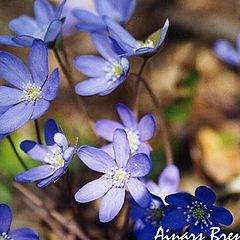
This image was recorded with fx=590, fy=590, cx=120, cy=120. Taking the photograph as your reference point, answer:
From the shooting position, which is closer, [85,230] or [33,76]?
[33,76]

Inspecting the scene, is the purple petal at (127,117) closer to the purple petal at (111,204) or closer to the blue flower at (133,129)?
the blue flower at (133,129)

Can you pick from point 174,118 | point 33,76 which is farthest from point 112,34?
point 174,118

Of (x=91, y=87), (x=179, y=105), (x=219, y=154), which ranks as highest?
(x=91, y=87)

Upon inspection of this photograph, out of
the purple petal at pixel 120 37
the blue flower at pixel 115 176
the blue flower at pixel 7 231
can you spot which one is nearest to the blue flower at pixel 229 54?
the purple petal at pixel 120 37

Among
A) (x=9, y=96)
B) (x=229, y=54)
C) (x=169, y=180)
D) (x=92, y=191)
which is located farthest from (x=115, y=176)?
(x=229, y=54)

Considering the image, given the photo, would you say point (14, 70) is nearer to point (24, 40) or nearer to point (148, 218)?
point (24, 40)

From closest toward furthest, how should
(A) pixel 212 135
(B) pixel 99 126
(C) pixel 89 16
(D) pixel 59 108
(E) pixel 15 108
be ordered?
(E) pixel 15 108
(B) pixel 99 126
(C) pixel 89 16
(A) pixel 212 135
(D) pixel 59 108

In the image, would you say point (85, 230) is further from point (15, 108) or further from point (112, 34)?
point (112, 34)
